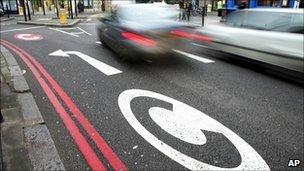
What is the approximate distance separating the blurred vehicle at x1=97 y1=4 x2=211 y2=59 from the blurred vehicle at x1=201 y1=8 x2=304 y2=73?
1303mm

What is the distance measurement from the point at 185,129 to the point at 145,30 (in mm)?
3730

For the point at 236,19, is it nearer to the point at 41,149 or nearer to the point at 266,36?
the point at 266,36

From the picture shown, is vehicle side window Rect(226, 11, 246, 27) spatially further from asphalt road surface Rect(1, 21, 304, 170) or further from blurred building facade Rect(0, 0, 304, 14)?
blurred building facade Rect(0, 0, 304, 14)

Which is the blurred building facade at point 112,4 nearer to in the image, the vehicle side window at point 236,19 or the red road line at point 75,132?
the vehicle side window at point 236,19

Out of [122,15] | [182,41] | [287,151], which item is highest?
[122,15]

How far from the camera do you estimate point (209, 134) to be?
451cm

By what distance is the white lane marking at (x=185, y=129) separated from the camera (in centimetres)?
378

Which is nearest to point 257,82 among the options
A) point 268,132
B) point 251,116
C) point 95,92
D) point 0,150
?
point 251,116

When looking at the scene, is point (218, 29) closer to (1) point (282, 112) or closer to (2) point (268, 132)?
(1) point (282, 112)

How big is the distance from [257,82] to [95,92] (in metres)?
3.85

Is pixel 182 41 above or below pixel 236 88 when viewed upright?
above

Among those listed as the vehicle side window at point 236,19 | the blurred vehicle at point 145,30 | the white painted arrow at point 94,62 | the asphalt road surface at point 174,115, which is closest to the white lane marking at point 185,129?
the asphalt road surface at point 174,115

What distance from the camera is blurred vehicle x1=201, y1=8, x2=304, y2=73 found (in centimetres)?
688

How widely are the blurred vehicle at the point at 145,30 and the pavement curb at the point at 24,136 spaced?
291 cm
